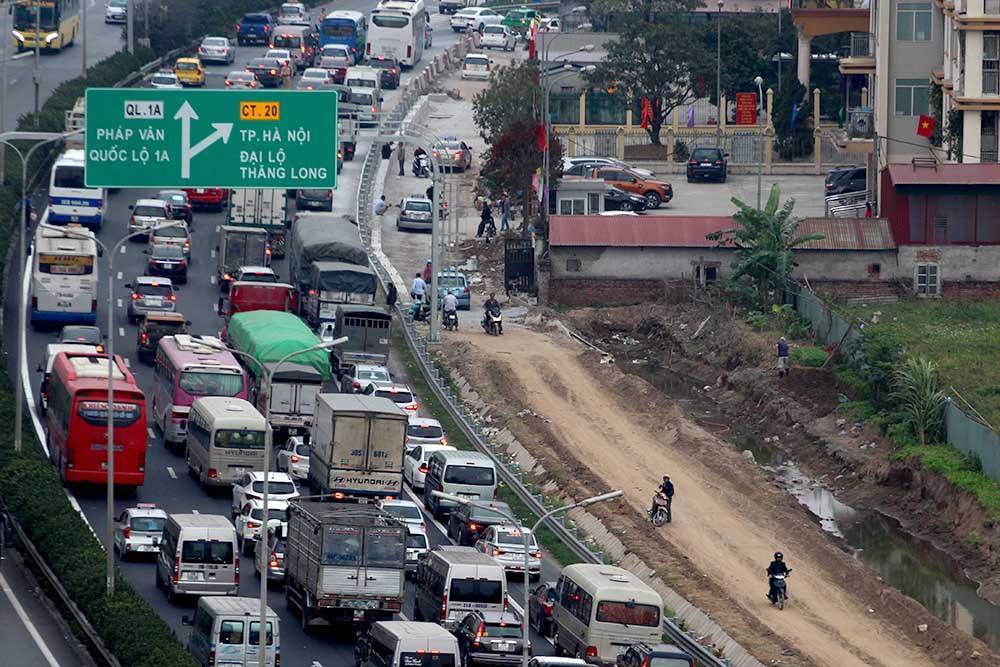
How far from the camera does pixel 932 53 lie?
91500 mm

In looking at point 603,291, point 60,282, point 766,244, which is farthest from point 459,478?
point 603,291

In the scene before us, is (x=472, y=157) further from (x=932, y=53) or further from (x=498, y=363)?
(x=498, y=363)

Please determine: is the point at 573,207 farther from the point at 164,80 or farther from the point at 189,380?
the point at 189,380

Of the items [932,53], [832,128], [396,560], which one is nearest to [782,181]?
[832,128]

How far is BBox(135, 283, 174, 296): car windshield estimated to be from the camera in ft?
245

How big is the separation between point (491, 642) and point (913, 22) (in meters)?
52.4

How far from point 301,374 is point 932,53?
39731 mm

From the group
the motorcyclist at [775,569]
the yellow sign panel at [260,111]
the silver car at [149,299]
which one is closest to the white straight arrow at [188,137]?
the yellow sign panel at [260,111]

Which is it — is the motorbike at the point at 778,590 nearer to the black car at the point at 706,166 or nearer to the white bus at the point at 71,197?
the white bus at the point at 71,197

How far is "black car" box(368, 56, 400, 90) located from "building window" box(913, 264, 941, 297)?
159 feet

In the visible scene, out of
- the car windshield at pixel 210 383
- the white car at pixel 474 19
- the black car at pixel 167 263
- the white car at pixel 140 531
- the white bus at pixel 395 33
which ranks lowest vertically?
the white car at pixel 140 531

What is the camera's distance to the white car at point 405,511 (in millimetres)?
54625

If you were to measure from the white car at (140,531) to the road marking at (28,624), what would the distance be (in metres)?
3.11

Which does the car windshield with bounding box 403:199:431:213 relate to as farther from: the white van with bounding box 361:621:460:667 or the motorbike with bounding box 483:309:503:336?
the white van with bounding box 361:621:460:667
